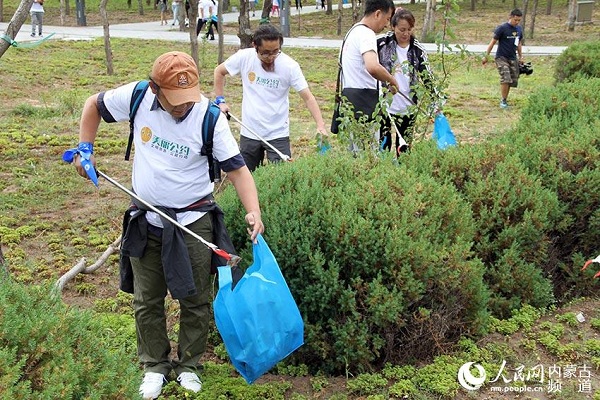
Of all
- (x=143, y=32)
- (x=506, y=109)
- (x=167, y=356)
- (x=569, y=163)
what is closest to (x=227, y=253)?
(x=167, y=356)

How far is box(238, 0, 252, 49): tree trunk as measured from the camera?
11.8 meters

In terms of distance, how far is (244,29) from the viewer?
12.1 m

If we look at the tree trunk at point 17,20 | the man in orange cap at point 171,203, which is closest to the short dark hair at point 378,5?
the tree trunk at point 17,20

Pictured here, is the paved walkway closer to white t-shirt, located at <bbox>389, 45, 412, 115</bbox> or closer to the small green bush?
the small green bush

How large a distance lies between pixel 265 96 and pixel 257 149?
0.41 metres

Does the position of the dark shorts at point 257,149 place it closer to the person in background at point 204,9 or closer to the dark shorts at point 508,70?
the dark shorts at point 508,70

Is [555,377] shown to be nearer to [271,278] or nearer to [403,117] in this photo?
[271,278]

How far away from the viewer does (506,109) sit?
11.8m

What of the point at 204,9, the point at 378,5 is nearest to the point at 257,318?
the point at 378,5

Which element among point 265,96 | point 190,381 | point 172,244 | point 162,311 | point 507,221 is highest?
point 265,96

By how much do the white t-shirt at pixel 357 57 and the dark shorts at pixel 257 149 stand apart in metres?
0.73

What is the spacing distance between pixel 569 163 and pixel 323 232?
202 centimetres

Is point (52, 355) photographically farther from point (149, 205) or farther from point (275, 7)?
point (275, 7)

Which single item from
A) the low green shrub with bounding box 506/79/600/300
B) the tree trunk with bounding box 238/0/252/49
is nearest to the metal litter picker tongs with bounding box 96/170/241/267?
the low green shrub with bounding box 506/79/600/300
